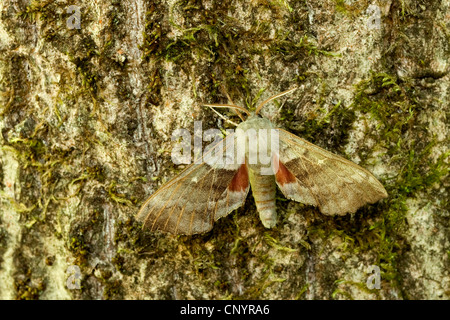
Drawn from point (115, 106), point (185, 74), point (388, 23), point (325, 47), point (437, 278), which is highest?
point (388, 23)

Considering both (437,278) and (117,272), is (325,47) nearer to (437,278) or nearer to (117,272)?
(437,278)

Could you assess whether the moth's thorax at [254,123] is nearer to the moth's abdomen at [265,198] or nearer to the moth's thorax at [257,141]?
the moth's thorax at [257,141]

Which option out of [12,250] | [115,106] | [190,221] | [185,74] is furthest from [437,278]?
[12,250]

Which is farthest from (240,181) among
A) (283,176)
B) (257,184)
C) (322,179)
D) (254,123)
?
(322,179)

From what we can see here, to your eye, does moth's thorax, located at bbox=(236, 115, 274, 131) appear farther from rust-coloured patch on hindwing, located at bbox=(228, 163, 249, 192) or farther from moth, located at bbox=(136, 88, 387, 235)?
rust-coloured patch on hindwing, located at bbox=(228, 163, 249, 192)

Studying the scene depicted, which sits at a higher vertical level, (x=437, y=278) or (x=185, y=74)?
(x=185, y=74)

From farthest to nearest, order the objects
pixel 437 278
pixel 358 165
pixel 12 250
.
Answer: pixel 12 250 → pixel 437 278 → pixel 358 165

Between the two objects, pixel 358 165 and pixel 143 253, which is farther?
pixel 143 253

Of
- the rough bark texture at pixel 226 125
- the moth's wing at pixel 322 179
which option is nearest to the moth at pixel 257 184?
the moth's wing at pixel 322 179
